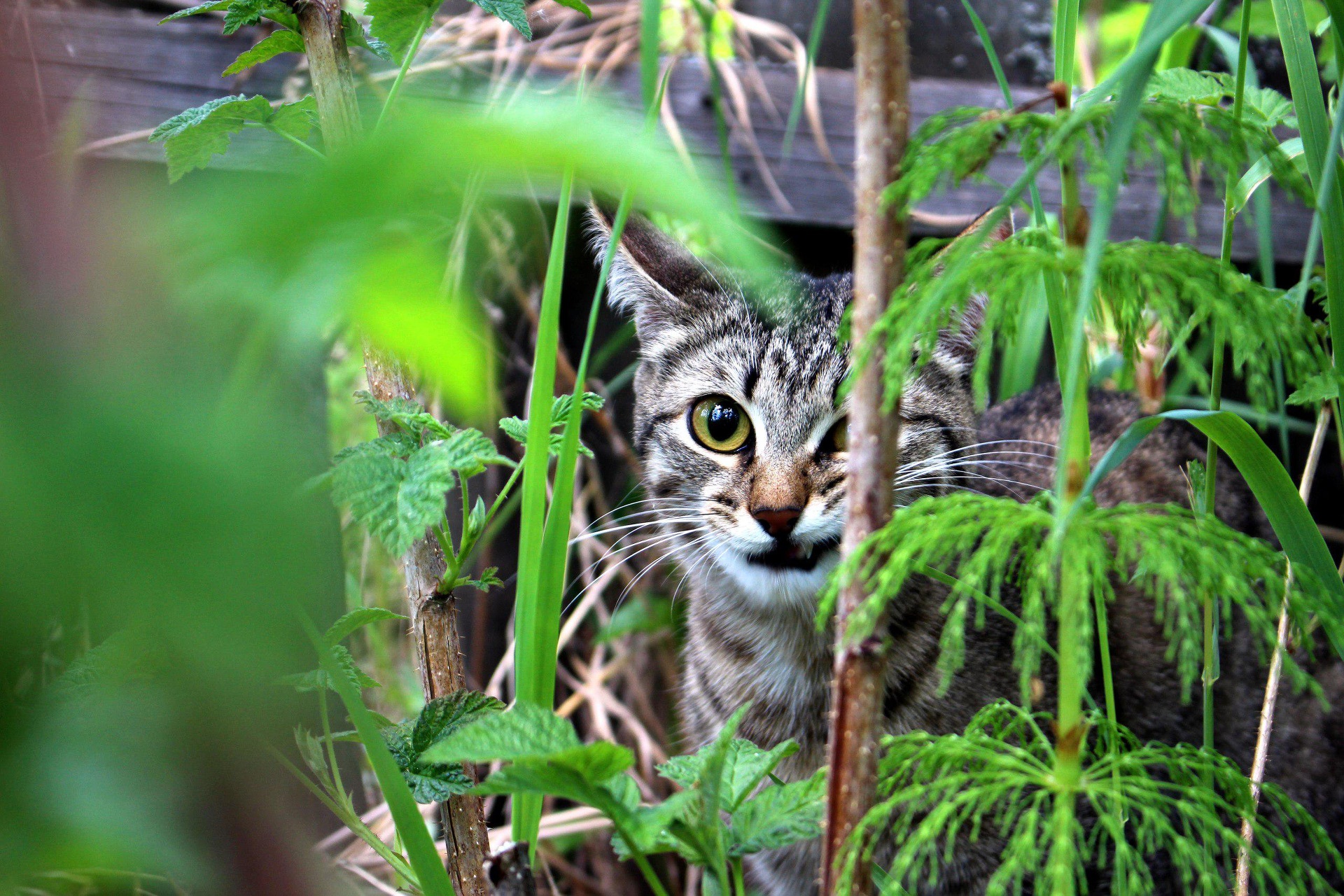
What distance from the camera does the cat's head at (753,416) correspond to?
1.53 metres

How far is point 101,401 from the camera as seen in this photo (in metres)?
0.26

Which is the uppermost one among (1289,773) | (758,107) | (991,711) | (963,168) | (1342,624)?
(758,107)

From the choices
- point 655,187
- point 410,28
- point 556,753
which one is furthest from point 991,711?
point 410,28

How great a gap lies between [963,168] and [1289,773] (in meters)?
1.77

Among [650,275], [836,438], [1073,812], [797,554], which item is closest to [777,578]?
[797,554]

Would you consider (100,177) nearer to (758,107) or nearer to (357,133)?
(357,133)

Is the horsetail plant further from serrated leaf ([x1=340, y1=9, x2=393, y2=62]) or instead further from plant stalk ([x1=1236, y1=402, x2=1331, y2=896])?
serrated leaf ([x1=340, y1=9, x2=393, y2=62])

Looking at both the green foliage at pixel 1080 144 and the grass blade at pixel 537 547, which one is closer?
the green foliage at pixel 1080 144

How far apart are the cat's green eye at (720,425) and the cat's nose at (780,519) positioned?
25 cm

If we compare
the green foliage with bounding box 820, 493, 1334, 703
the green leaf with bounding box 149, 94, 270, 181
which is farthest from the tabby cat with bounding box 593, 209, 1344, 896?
the green foliage with bounding box 820, 493, 1334, 703

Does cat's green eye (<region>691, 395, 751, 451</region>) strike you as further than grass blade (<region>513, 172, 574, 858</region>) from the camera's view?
Yes

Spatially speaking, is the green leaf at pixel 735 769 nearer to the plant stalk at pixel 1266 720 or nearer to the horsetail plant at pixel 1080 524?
the horsetail plant at pixel 1080 524

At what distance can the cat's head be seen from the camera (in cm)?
153

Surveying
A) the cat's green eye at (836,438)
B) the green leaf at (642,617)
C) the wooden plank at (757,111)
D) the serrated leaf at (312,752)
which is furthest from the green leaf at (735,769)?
the wooden plank at (757,111)
